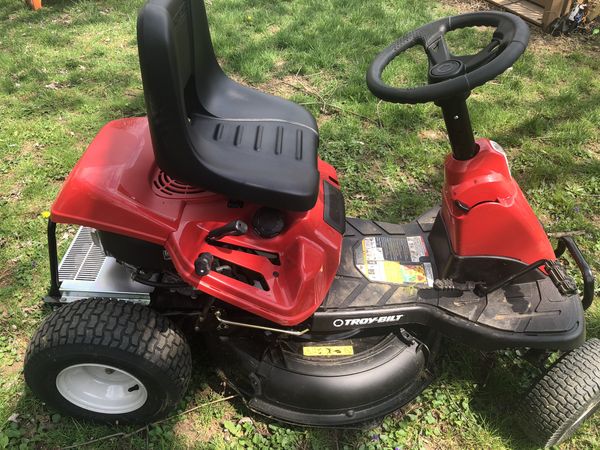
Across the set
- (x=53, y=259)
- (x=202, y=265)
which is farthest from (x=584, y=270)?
(x=53, y=259)

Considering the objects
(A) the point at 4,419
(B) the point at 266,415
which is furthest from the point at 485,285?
(A) the point at 4,419

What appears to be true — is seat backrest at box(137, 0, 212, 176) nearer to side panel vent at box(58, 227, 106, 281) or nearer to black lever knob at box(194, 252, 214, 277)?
black lever knob at box(194, 252, 214, 277)

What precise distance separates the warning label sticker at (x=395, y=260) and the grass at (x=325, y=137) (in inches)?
18.8

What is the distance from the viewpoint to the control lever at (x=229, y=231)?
1.54 meters

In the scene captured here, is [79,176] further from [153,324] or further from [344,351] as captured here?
[344,351]

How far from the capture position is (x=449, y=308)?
1.81 m

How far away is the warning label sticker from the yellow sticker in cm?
27

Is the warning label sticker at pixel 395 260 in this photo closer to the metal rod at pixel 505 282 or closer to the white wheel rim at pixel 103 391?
the metal rod at pixel 505 282

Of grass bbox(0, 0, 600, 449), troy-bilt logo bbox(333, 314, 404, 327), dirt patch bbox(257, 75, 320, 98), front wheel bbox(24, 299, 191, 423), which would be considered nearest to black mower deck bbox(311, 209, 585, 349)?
troy-bilt logo bbox(333, 314, 404, 327)

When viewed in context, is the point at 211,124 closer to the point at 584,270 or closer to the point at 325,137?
the point at 584,270

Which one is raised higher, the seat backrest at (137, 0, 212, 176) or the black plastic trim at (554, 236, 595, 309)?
the seat backrest at (137, 0, 212, 176)

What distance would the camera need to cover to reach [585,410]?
1.81 meters

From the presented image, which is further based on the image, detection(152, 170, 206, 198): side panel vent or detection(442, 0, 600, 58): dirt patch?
detection(442, 0, 600, 58): dirt patch

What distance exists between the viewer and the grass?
1.96 m
